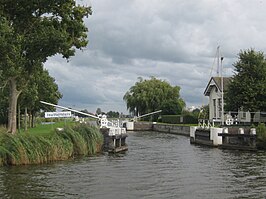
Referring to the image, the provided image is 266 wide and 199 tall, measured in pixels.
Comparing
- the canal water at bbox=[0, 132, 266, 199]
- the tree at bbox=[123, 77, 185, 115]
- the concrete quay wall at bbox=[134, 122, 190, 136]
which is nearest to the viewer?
the canal water at bbox=[0, 132, 266, 199]

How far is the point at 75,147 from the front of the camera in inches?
1058

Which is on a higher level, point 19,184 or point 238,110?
point 238,110

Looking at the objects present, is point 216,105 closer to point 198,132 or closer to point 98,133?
point 198,132

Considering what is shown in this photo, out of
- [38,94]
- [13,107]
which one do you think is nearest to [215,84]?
[38,94]

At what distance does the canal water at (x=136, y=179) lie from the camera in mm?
15695

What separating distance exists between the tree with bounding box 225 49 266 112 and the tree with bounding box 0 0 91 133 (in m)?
20.5

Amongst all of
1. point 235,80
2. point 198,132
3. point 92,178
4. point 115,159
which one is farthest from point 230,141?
point 92,178

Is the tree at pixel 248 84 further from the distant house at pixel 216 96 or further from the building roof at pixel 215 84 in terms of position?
the building roof at pixel 215 84

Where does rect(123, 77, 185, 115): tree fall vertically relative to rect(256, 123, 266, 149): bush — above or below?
above

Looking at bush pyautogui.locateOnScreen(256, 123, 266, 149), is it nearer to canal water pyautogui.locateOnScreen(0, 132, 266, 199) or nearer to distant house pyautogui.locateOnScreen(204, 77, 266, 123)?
canal water pyautogui.locateOnScreen(0, 132, 266, 199)

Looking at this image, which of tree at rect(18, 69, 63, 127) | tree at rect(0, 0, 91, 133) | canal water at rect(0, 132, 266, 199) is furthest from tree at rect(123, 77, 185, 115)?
canal water at rect(0, 132, 266, 199)

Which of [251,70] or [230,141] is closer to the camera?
[230,141]

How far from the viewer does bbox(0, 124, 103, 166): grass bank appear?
2193 cm

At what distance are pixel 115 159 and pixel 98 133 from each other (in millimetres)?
3441
